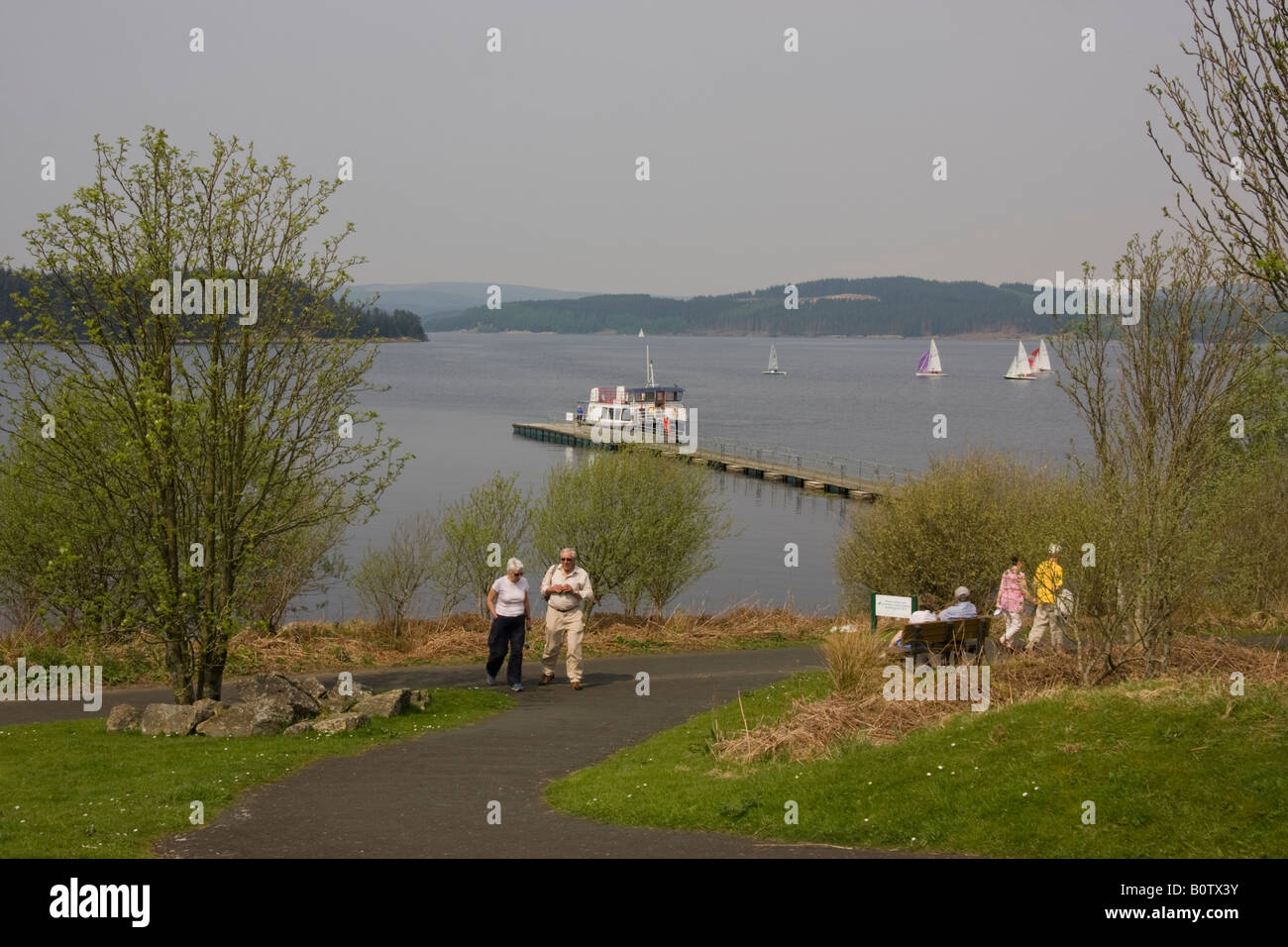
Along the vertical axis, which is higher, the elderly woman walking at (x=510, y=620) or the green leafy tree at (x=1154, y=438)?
the green leafy tree at (x=1154, y=438)

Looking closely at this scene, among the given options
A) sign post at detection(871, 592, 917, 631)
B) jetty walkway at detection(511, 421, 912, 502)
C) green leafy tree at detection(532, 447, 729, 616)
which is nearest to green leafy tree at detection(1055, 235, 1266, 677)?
sign post at detection(871, 592, 917, 631)

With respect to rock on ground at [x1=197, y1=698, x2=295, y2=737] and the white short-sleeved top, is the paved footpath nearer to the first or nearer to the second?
the white short-sleeved top

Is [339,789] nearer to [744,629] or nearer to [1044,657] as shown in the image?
[1044,657]

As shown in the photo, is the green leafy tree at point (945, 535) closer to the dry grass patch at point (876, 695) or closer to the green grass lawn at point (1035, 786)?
the dry grass patch at point (876, 695)

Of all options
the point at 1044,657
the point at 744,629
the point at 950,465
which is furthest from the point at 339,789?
the point at 950,465

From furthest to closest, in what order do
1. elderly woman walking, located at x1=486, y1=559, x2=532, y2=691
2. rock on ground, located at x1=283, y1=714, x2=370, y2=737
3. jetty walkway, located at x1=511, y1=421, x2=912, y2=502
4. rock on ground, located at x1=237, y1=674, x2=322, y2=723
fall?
jetty walkway, located at x1=511, y1=421, x2=912, y2=502 → elderly woman walking, located at x1=486, y1=559, x2=532, y2=691 → rock on ground, located at x1=237, y1=674, x2=322, y2=723 → rock on ground, located at x1=283, y1=714, x2=370, y2=737

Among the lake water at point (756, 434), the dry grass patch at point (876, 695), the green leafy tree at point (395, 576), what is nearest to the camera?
the dry grass patch at point (876, 695)

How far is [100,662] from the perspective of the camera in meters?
19.3

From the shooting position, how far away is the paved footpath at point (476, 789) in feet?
32.2

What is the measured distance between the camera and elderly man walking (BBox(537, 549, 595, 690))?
704 inches

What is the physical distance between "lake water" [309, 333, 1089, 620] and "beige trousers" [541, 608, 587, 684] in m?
17.2

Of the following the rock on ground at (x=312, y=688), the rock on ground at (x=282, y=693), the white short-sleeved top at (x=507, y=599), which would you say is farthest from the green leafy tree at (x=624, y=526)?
the rock on ground at (x=282, y=693)

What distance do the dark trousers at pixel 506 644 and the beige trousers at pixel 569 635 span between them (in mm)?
420

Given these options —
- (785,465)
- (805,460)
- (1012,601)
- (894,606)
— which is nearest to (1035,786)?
Answer: (1012,601)
